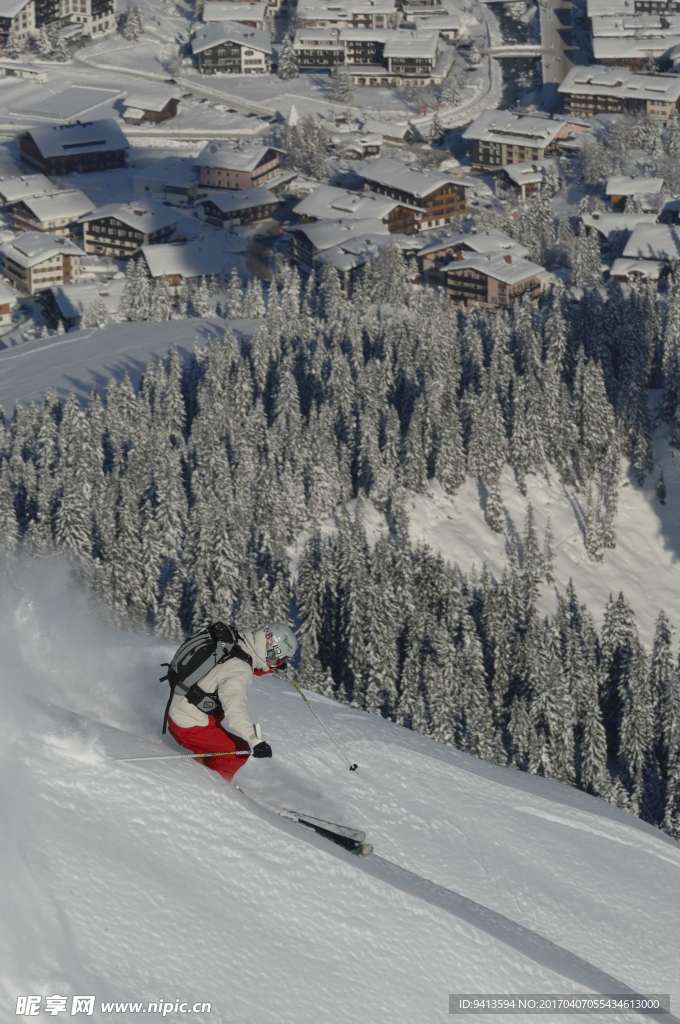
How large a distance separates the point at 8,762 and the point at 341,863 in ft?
13.0

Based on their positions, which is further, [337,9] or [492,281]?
[337,9]

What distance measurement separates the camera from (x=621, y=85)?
141m

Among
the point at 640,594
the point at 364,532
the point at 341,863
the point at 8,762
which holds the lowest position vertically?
the point at 640,594

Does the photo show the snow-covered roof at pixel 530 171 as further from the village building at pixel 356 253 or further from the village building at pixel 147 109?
the village building at pixel 147 109

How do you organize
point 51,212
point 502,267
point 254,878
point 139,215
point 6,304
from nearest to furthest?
point 254,878
point 6,304
point 502,267
point 139,215
point 51,212

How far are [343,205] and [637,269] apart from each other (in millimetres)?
23334

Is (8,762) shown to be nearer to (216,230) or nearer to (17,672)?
(17,672)

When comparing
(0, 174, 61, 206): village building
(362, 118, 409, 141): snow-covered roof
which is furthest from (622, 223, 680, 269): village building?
(0, 174, 61, 206): village building

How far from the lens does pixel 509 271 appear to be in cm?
10219

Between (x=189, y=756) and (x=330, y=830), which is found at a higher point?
(x=189, y=756)

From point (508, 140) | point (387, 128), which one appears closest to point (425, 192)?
point (508, 140)

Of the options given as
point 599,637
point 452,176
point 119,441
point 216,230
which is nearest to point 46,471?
point 119,441

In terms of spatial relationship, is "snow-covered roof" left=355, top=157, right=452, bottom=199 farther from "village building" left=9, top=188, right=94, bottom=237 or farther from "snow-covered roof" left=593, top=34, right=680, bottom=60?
"snow-covered roof" left=593, top=34, right=680, bottom=60

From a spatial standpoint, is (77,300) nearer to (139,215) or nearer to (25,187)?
(139,215)
